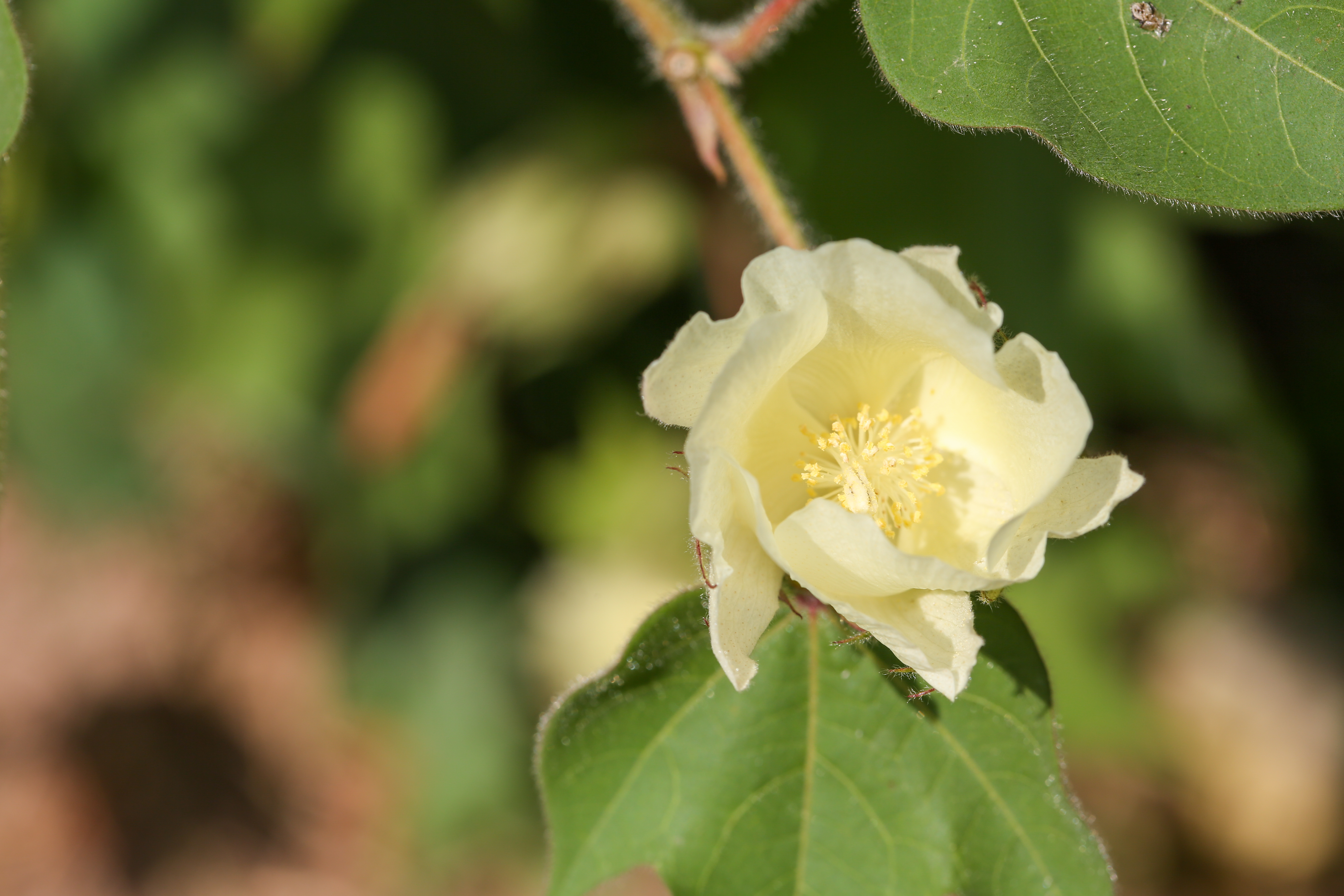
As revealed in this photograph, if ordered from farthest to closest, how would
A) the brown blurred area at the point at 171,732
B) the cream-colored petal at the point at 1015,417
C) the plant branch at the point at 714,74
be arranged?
the brown blurred area at the point at 171,732, the plant branch at the point at 714,74, the cream-colored petal at the point at 1015,417

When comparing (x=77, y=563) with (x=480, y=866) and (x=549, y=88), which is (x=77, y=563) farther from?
(x=549, y=88)

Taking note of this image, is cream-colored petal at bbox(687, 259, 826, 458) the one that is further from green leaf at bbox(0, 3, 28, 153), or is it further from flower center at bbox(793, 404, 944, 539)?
green leaf at bbox(0, 3, 28, 153)

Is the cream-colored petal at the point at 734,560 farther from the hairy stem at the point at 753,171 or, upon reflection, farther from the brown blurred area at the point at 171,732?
the brown blurred area at the point at 171,732

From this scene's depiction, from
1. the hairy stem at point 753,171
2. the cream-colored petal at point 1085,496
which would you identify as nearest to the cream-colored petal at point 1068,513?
the cream-colored petal at point 1085,496

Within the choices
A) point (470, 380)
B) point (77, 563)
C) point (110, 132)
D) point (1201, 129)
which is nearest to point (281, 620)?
point (77, 563)

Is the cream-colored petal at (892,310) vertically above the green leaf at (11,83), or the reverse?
the green leaf at (11,83)

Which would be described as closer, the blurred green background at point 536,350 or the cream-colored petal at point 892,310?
the cream-colored petal at point 892,310

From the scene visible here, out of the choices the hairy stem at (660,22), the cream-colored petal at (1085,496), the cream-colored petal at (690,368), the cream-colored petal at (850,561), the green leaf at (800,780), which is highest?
the hairy stem at (660,22)

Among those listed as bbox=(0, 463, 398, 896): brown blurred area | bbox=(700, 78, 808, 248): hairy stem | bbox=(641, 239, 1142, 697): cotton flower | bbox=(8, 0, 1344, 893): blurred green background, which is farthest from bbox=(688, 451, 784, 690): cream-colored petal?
bbox=(0, 463, 398, 896): brown blurred area
